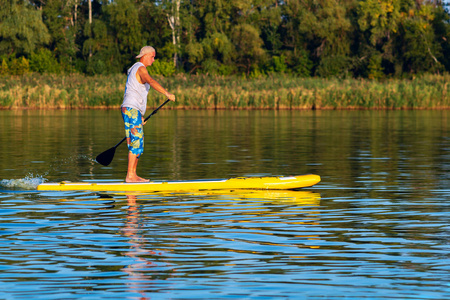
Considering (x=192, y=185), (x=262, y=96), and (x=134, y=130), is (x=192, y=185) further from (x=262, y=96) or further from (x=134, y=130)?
(x=262, y=96)

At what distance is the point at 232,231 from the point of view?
8.95m

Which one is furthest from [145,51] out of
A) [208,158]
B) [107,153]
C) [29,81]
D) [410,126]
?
[29,81]

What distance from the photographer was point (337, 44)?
66.4 meters

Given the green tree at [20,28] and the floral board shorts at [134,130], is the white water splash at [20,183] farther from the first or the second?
the green tree at [20,28]

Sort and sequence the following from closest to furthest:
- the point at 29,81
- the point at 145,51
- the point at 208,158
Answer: the point at 145,51 < the point at 208,158 < the point at 29,81

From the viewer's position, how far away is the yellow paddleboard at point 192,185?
1273cm

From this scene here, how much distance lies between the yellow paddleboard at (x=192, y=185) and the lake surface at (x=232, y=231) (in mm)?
210

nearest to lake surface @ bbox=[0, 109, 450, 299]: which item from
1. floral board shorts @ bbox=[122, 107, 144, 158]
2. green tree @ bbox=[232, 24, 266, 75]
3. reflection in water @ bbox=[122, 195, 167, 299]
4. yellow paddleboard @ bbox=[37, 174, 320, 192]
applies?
reflection in water @ bbox=[122, 195, 167, 299]

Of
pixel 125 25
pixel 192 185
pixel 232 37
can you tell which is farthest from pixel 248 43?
pixel 192 185

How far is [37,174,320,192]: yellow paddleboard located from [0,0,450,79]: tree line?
163 feet

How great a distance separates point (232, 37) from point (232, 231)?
58.3 meters

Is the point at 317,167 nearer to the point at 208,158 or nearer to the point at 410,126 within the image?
the point at 208,158

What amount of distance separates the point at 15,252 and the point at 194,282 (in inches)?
79.3

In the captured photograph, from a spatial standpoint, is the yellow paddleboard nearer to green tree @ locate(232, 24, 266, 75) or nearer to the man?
the man
